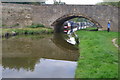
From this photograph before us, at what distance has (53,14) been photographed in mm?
25453

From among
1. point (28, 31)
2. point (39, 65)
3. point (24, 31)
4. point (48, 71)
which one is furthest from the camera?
point (28, 31)

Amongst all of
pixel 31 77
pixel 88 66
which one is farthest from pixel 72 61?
pixel 31 77

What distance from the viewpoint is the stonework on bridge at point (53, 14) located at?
23500mm

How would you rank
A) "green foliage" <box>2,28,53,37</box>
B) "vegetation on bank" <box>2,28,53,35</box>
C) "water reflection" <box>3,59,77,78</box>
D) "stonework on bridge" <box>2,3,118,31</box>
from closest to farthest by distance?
1. "water reflection" <box>3,59,77,78</box>
2. "vegetation on bank" <box>2,28,53,35</box>
3. "green foliage" <box>2,28,53,37</box>
4. "stonework on bridge" <box>2,3,118,31</box>

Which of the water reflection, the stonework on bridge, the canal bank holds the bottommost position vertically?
the water reflection

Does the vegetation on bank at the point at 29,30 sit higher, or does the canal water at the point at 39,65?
the vegetation on bank at the point at 29,30

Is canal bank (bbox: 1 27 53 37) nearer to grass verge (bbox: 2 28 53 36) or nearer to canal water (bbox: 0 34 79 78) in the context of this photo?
grass verge (bbox: 2 28 53 36)

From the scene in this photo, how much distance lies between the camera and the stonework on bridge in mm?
23500

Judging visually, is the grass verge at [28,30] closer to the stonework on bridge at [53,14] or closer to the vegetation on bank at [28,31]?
the vegetation on bank at [28,31]

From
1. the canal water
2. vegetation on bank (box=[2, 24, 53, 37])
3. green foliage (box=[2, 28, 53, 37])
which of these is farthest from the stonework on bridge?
the canal water

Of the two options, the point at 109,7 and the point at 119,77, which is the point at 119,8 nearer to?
the point at 109,7

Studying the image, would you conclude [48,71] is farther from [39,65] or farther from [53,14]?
[53,14]

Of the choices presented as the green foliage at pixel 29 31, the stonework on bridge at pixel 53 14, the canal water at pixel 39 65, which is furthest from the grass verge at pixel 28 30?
the canal water at pixel 39 65

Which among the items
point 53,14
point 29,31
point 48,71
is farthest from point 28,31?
point 48,71
